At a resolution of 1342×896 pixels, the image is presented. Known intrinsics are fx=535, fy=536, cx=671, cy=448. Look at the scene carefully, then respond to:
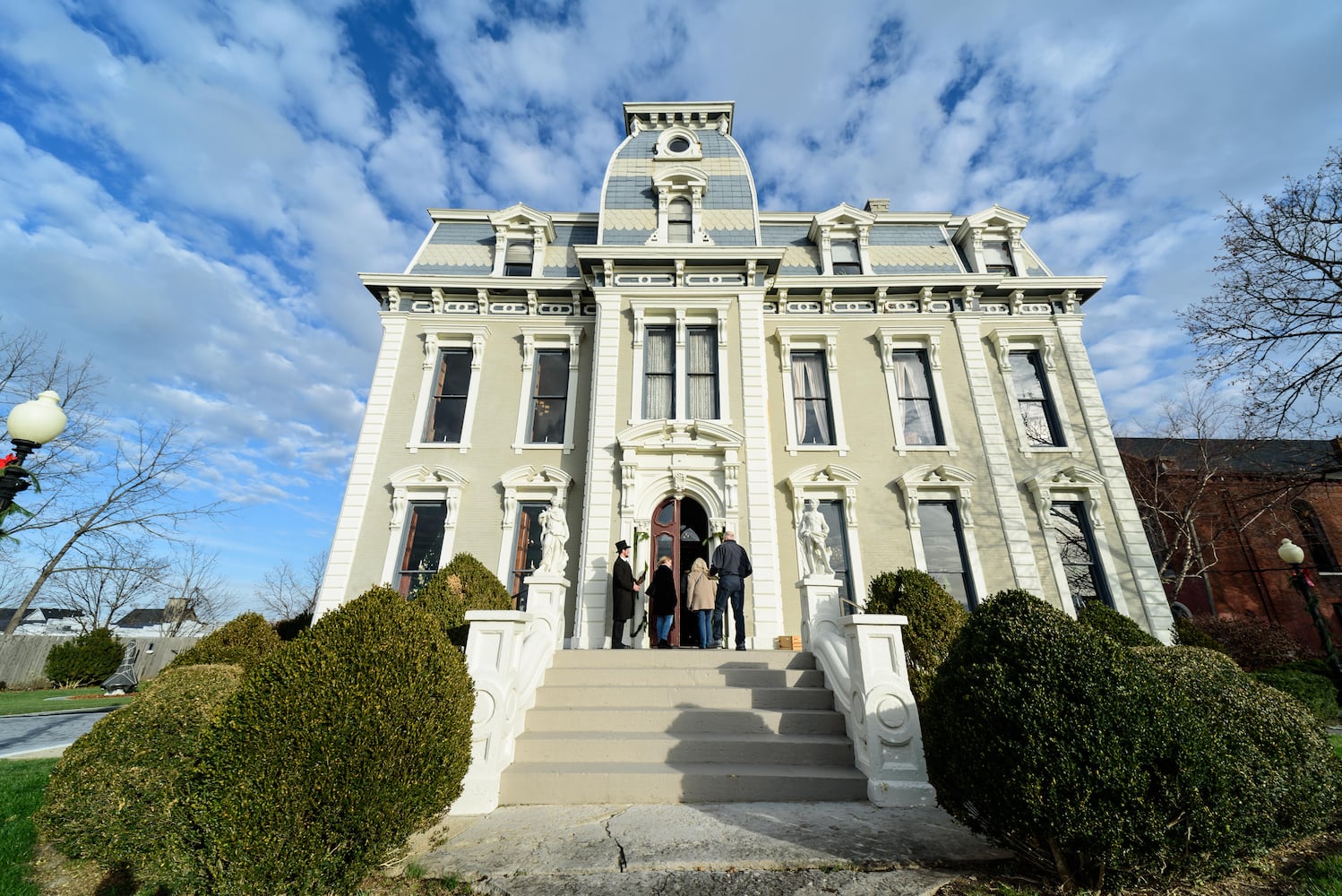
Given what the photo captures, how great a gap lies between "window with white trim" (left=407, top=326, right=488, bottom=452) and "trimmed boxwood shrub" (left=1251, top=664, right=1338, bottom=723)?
1659 cm

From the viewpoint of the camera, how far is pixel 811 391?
1394 cm

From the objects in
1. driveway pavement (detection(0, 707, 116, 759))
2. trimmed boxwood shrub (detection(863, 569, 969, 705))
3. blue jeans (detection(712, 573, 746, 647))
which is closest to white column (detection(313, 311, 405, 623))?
driveway pavement (detection(0, 707, 116, 759))

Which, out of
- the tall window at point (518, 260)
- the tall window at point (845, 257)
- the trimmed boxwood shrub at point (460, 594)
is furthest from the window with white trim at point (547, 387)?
the tall window at point (845, 257)

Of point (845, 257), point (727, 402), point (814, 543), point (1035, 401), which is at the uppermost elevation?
point (845, 257)

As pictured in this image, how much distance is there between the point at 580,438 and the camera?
13.0m

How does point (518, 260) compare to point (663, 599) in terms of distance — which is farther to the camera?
point (518, 260)

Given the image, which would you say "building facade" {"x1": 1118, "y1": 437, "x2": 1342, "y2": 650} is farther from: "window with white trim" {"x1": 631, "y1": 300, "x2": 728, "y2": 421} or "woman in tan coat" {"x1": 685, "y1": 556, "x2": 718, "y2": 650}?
"woman in tan coat" {"x1": 685, "y1": 556, "x2": 718, "y2": 650}

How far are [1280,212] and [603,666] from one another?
54.5 feet

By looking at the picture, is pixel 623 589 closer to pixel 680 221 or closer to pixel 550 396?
pixel 550 396

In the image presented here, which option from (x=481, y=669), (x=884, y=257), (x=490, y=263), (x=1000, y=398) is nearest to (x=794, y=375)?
(x=884, y=257)

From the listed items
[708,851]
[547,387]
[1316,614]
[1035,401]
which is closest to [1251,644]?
[1316,614]

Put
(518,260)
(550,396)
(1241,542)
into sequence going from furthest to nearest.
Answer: (1241,542) < (518,260) < (550,396)

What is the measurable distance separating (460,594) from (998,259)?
1622 cm

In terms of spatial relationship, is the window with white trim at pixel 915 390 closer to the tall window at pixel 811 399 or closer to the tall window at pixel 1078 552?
the tall window at pixel 811 399
